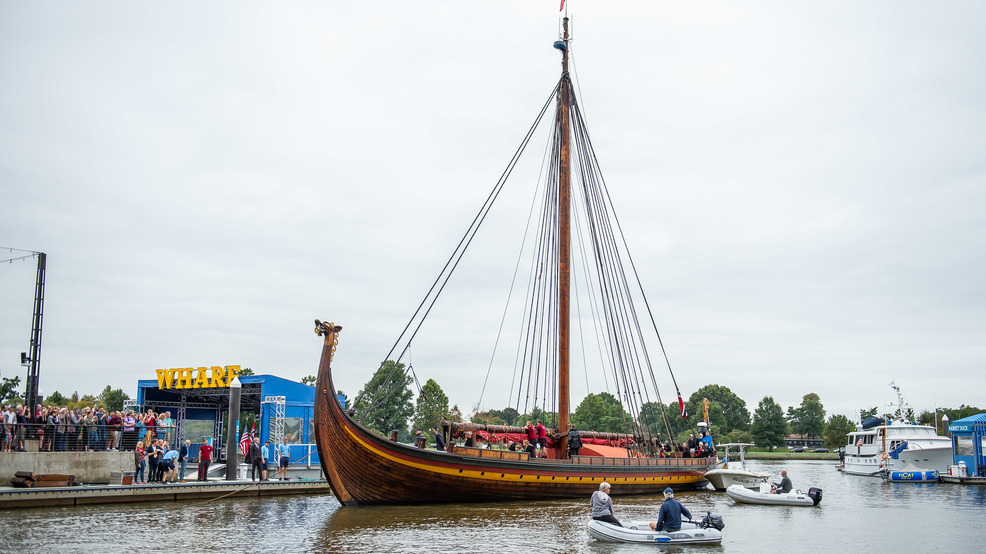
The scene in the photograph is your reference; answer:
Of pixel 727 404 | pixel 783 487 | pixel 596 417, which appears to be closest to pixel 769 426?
pixel 727 404

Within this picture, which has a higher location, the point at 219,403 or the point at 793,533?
the point at 219,403

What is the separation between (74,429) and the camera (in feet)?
82.9

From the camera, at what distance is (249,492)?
26.8 meters

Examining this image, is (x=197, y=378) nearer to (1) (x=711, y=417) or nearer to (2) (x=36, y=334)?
(2) (x=36, y=334)

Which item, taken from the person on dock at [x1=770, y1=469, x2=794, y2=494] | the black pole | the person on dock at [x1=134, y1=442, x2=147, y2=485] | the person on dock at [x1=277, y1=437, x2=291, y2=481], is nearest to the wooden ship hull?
the person on dock at [x1=134, y1=442, x2=147, y2=485]

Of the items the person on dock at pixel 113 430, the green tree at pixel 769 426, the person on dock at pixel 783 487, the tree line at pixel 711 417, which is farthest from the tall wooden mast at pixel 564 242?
the green tree at pixel 769 426

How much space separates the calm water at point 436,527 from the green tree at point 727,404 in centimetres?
10817

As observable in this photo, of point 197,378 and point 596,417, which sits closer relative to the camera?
point 197,378

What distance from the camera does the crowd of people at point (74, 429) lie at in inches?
941

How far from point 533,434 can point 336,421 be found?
25.7ft

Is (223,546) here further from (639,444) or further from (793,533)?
(639,444)

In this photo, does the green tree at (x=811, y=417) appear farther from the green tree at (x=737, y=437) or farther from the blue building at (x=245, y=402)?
the blue building at (x=245, y=402)

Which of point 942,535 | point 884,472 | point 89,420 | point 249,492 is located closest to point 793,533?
point 942,535

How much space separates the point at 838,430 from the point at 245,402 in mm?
93231
